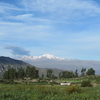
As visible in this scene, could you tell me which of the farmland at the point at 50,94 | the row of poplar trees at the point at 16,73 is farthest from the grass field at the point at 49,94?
the row of poplar trees at the point at 16,73

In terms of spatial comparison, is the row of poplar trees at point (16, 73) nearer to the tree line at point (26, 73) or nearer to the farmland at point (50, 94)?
the tree line at point (26, 73)

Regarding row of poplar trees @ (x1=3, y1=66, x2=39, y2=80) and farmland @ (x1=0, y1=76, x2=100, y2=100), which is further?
row of poplar trees @ (x1=3, y1=66, x2=39, y2=80)

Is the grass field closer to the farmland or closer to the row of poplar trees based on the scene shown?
the farmland

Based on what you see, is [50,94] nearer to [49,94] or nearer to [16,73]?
[49,94]

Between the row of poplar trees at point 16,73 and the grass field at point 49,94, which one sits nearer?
the grass field at point 49,94

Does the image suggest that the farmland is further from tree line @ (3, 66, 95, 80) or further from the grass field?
tree line @ (3, 66, 95, 80)

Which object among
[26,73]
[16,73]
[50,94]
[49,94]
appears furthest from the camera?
[26,73]

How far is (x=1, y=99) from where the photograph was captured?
1978cm

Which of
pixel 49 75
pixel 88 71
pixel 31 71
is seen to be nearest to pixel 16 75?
pixel 31 71

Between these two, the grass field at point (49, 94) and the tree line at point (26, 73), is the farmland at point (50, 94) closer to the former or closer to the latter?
the grass field at point (49, 94)

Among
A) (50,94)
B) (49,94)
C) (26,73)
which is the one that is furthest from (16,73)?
(49,94)

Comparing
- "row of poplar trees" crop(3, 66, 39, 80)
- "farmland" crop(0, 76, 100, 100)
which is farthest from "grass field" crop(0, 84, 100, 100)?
"row of poplar trees" crop(3, 66, 39, 80)

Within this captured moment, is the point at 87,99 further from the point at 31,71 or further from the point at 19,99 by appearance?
the point at 31,71

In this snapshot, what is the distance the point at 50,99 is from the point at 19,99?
3644mm
